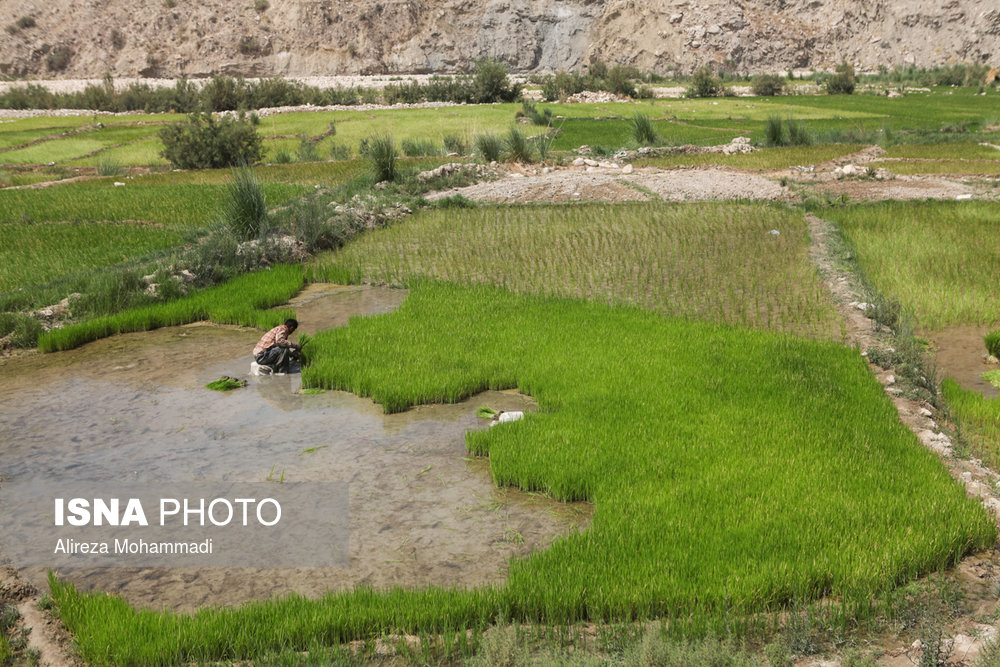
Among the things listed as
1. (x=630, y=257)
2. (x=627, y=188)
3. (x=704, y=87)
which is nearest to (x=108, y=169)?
(x=627, y=188)

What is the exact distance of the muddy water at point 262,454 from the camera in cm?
421

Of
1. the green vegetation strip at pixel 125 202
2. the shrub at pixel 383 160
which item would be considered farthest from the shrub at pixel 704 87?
the green vegetation strip at pixel 125 202

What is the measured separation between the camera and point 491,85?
4438cm

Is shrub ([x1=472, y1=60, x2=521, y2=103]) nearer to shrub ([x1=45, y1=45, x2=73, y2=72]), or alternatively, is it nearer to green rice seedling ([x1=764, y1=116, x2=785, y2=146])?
green rice seedling ([x1=764, y1=116, x2=785, y2=146])

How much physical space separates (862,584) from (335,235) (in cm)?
1046

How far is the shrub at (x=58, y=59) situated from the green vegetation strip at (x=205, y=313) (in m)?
63.9

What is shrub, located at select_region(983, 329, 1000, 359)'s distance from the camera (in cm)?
774

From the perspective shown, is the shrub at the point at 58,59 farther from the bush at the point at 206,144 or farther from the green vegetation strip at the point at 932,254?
the green vegetation strip at the point at 932,254

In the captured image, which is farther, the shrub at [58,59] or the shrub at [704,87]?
the shrub at [58,59]

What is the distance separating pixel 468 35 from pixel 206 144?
5167 cm

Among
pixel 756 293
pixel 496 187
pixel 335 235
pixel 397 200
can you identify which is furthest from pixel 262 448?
pixel 496 187

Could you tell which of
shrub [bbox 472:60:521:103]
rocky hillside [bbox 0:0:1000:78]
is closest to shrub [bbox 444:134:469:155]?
shrub [bbox 472:60:521:103]

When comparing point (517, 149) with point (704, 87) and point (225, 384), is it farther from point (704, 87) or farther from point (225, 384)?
point (704, 87)

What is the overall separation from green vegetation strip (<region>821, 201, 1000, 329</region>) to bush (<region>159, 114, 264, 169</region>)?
16778mm
